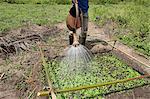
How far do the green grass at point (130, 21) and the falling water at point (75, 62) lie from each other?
1762 millimetres

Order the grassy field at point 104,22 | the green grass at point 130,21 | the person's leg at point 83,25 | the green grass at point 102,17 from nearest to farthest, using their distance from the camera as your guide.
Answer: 1. the grassy field at point 104,22
2. the person's leg at point 83,25
3. the green grass at point 130,21
4. the green grass at point 102,17

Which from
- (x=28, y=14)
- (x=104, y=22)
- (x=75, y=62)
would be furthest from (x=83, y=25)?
(x=28, y=14)

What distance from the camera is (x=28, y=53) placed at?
6156mm

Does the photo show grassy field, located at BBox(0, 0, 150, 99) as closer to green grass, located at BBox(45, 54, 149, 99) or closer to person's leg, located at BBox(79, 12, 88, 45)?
green grass, located at BBox(45, 54, 149, 99)

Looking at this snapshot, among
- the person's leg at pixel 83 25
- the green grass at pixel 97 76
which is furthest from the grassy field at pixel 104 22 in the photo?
the person's leg at pixel 83 25

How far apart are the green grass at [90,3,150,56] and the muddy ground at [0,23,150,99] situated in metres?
1.07

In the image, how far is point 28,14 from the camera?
9.45 m

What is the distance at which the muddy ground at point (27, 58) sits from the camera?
479cm

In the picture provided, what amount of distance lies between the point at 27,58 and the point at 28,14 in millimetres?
3843

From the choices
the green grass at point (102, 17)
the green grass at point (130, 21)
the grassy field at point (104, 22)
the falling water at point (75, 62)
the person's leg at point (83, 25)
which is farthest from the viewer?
the green grass at point (102, 17)

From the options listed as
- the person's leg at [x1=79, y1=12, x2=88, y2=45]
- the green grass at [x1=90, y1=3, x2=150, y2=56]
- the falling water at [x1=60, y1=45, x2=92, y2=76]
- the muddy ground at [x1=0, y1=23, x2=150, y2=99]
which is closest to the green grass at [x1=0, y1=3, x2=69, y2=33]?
the muddy ground at [x1=0, y1=23, x2=150, y2=99]

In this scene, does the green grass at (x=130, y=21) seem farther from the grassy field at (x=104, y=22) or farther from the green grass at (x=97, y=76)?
the green grass at (x=97, y=76)

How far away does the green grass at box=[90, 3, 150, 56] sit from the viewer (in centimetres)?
720

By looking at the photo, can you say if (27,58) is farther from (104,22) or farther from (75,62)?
(104,22)
